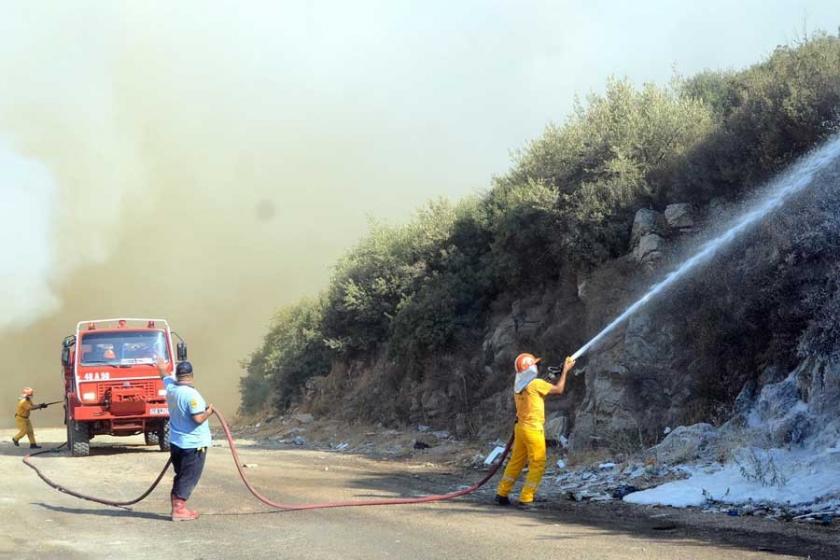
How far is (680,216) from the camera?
50.2 feet

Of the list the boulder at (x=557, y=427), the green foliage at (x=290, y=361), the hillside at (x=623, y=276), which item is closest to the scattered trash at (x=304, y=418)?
the hillside at (x=623, y=276)

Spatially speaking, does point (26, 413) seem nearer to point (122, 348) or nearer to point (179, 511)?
point (122, 348)

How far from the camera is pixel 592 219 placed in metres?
16.8

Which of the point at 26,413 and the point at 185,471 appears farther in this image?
the point at 26,413

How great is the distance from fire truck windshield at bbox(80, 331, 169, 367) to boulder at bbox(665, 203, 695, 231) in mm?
10338

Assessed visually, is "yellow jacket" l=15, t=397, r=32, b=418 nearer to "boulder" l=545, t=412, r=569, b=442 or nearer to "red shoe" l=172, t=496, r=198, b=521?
"boulder" l=545, t=412, r=569, b=442

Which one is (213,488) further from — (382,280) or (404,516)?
(382,280)

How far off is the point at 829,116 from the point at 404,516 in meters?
9.31

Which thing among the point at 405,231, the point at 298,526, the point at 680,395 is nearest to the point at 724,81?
the point at 405,231

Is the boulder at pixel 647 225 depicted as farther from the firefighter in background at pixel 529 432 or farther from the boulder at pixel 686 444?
the firefighter in background at pixel 529 432

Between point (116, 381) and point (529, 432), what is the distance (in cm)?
1036

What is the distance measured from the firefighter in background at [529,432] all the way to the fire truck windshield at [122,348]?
32.6ft

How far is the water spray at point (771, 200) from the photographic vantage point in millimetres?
12734

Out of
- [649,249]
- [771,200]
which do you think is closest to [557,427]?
[649,249]
